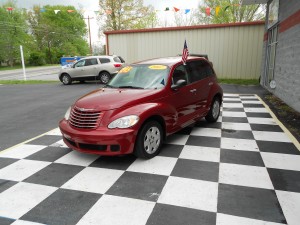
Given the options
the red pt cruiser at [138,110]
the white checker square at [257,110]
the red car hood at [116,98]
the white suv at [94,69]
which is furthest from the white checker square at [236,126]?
the white suv at [94,69]

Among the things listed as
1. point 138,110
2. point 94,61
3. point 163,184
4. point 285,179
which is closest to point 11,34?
point 94,61

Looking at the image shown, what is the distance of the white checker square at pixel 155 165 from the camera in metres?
3.77

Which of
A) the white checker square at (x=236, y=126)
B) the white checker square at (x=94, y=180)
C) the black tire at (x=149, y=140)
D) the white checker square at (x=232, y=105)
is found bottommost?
the white checker square at (x=94, y=180)

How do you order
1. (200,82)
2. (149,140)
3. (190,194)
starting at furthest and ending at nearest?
(200,82)
(149,140)
(190,194)

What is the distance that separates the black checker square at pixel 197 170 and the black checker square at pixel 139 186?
1.01ft

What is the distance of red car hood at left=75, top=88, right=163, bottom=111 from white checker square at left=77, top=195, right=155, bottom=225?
1.47 metres

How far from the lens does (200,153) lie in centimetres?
441

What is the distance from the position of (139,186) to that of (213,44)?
46.4 ft

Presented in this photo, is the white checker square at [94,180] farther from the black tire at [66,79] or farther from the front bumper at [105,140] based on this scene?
the black tire at [66,79]

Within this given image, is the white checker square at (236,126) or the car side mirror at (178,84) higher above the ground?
the car side mirror at (178,84)

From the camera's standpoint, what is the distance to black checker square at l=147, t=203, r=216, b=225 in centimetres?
261

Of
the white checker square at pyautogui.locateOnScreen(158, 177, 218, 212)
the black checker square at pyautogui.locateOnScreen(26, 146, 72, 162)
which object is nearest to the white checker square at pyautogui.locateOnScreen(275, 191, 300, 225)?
the white checker square at pyautogui.locateOnScreen(158, 177, 218, 212)

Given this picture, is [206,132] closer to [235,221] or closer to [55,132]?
[235,221]

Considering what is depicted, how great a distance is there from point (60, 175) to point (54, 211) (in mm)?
931
